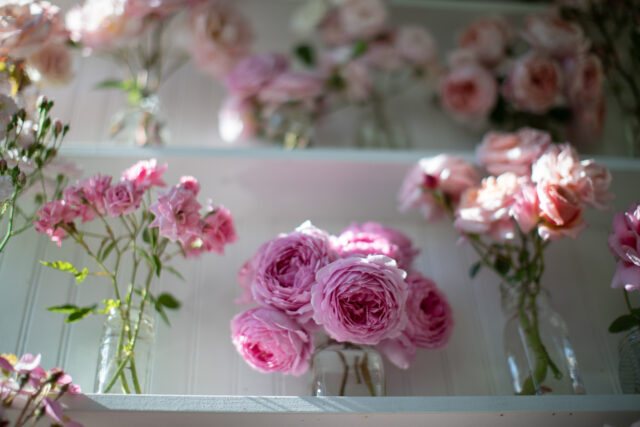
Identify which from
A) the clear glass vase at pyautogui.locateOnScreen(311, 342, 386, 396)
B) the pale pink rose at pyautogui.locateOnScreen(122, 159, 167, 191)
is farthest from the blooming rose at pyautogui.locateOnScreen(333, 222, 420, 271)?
the pale pink rose at pyautogui.locateOnScreen(122, 159, 167, 191)

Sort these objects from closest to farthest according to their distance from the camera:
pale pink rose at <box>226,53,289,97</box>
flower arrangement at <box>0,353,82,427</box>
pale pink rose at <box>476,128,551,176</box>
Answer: flower arrangement at <box>0,353,82,427</box>
pale pink rose at <box>476,128,551,176</box>
pale pink rose at <box>226,53,289,97</box>

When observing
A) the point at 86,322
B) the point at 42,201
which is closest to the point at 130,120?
the point at 42,201

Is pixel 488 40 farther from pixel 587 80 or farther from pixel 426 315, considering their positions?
pixel 426 315

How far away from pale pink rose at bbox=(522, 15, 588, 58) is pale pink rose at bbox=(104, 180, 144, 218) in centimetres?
96

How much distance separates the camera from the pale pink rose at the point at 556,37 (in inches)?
56.2

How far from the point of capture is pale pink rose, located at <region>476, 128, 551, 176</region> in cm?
112

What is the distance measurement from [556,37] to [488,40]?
143 millimetres

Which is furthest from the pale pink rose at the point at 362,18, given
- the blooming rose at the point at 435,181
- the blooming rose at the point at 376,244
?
the blooming rose at the point at 376,244

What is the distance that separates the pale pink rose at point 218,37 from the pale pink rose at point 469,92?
0.45 metres

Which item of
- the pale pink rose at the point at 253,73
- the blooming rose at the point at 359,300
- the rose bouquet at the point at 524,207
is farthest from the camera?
the pale pink rose at the point at 253,73

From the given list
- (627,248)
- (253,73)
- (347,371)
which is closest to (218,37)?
(253,73)

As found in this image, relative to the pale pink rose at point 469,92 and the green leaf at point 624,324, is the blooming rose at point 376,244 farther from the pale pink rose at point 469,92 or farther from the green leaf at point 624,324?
the pale pink rose at point 469,92

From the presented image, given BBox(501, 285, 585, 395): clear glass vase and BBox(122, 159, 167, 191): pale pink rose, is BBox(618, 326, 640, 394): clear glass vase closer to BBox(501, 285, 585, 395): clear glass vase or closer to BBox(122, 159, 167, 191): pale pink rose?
BBox(501, 285, 585, 395): clear glass vase

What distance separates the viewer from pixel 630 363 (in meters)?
1.01
